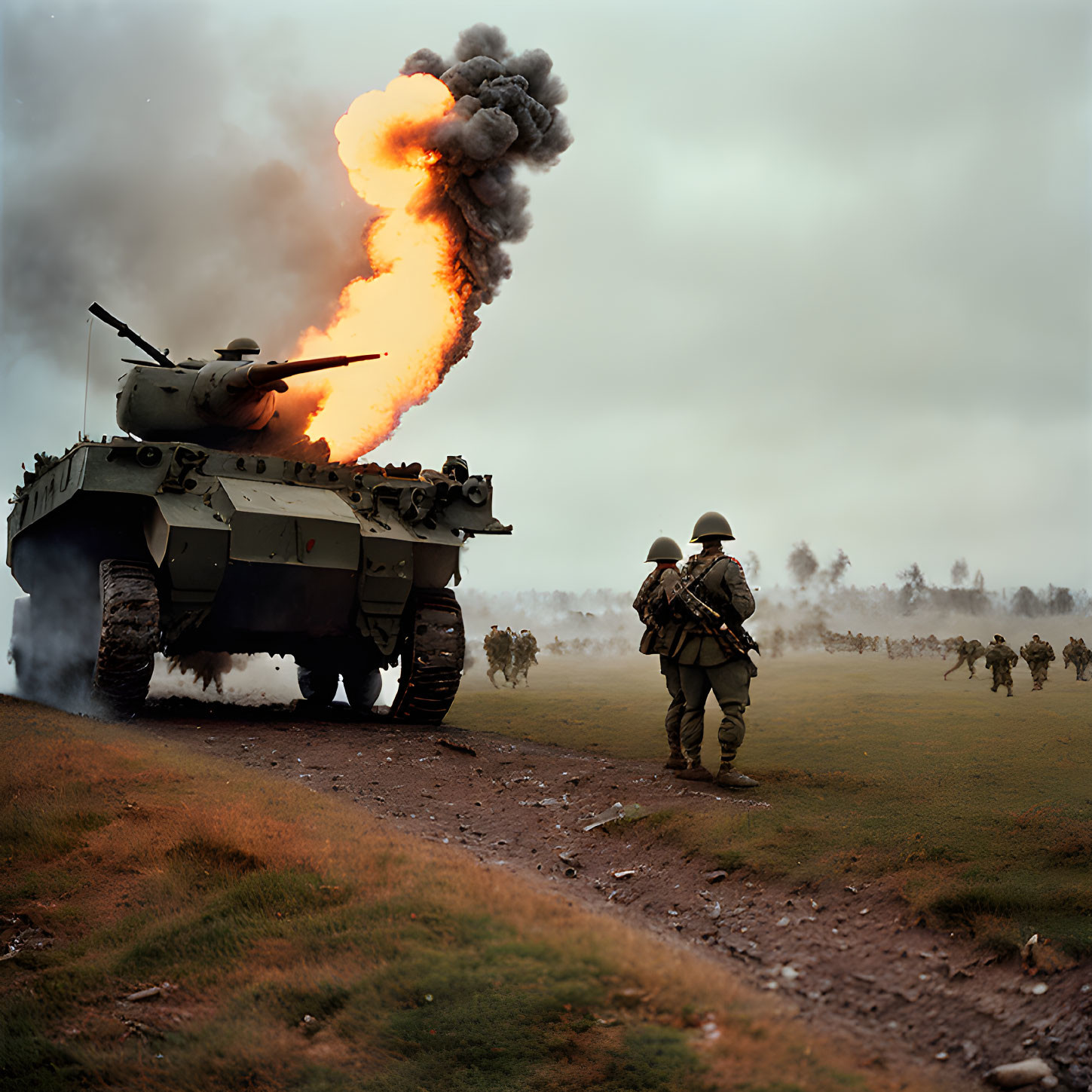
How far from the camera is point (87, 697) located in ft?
39.4

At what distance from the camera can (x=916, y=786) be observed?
7.32 meters

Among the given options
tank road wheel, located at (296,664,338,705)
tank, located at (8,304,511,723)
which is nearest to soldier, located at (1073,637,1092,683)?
tank, located at (8,304,511,723)

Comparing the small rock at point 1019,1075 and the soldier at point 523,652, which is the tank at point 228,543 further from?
the small rock at point 1019,1075

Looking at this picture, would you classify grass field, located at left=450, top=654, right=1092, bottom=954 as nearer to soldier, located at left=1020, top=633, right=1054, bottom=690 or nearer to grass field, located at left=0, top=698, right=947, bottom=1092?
soldier, located at left=1020, top=633, right=1054, bottom=690

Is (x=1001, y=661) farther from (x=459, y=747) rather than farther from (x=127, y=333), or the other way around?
(x=127, y=333)

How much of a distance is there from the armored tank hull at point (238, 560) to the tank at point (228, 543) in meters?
0.02

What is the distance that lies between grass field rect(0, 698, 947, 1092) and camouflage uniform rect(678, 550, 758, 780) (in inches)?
132

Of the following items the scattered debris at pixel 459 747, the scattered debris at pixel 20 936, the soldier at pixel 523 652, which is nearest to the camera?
the scattered debris at pixel 20 936

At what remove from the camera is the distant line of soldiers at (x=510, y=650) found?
18047 millimetres

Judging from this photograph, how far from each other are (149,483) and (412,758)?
15.4 ft

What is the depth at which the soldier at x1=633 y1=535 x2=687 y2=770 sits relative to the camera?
8.80m

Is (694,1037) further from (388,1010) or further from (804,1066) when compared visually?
(388,1010)

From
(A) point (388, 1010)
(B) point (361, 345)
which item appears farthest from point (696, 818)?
(B) point (361, 345)

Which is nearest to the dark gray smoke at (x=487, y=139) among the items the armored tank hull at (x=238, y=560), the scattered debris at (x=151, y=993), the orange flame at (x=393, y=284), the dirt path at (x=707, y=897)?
the orange flame at (x=393, y=284)
